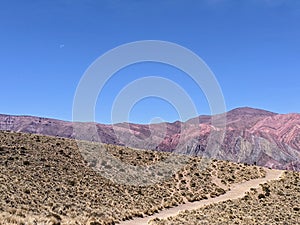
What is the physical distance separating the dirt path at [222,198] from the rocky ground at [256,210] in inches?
55.8

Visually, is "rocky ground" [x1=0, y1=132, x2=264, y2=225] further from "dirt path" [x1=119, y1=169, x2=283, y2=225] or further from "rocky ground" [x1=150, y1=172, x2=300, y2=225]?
"rocky ground" [x1=150, y1=172, x2=300, y2=225]

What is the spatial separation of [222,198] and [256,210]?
8991mm

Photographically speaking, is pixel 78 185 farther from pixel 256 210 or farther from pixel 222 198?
pixel 256 210

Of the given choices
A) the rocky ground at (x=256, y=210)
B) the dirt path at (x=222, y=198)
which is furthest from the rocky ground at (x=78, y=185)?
the rocky ground at (x=256, y=210)

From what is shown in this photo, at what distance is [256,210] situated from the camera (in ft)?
121

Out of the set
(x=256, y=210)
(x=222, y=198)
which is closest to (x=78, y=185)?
(x=222, y=198)

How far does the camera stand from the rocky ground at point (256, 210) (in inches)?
1230

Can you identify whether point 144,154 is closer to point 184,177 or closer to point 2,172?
point 184,177

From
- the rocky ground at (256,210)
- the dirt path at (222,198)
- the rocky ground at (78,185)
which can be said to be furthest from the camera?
the dirt path at (222,198)

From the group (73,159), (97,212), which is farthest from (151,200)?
(73,159)

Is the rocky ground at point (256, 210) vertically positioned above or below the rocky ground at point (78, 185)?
below

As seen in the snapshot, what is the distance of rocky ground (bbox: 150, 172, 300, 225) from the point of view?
103ft

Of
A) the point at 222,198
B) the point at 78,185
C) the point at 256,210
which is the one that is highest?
the point at 78,185

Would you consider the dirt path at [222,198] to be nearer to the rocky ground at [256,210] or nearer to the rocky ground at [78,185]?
the rocky ground at [78,185]
